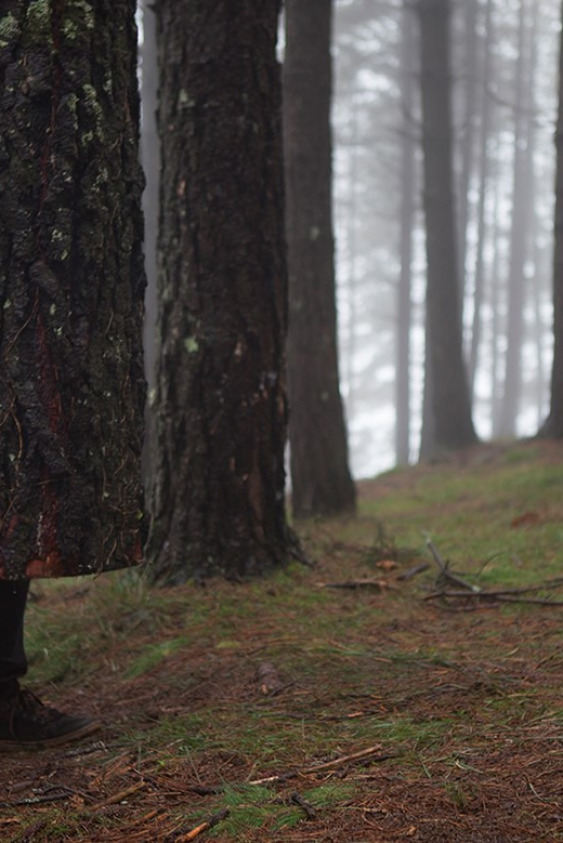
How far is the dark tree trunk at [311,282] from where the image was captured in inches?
321

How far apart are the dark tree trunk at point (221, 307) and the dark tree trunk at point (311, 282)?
3099mm

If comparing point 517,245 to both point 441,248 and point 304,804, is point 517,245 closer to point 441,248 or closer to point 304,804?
point 441,248

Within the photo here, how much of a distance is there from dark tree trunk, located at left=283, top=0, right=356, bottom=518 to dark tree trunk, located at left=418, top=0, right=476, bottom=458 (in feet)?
19.4

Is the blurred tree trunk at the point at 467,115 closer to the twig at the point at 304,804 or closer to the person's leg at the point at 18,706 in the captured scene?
the person's leg at the point at 18,706

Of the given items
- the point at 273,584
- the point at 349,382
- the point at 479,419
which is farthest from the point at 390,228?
the point at 273,584

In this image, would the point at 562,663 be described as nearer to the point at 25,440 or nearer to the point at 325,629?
the point at 325,629

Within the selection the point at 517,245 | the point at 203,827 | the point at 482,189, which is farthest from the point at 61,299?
the point at 517,245

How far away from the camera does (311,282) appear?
8.32 m

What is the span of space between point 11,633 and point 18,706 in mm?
270

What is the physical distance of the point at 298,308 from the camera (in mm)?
8320

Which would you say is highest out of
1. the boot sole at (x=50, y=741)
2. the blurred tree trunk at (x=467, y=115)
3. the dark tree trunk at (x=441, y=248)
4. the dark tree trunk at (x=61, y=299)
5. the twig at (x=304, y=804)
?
the blurred tree trunk at (x=467, y=115)

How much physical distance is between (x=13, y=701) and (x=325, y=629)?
1.54 m

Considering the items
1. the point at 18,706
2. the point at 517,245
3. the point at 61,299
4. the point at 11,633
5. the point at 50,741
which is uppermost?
the point at 517,245

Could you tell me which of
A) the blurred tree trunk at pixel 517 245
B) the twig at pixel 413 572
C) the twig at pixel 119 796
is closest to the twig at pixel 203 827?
the twig at pixel 119 796
